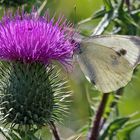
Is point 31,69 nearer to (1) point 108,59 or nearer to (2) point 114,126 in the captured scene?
(1) point 108,59

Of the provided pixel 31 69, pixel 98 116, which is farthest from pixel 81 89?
pixel 31 69

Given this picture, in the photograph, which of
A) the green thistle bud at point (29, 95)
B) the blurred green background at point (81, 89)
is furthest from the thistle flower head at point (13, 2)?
the green thistle bud at point (29, 95)

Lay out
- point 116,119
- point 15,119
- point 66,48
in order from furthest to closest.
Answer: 1. point 116,119
2. point 66,48
3. point 15,119

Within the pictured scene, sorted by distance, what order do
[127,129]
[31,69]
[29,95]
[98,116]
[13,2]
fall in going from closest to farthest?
[29,95], [31,69], [127,129], [98,116], [13,2]

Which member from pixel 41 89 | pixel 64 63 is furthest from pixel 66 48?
pixel 41 89

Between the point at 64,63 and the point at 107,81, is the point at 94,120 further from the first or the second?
the point at 64,63

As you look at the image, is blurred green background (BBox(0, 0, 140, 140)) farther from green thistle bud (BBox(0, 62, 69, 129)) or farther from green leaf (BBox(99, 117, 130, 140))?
green thistle bud (BBox(0, 62, 69, 129))
